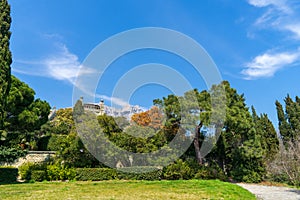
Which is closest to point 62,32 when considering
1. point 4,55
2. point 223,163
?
point 4,55

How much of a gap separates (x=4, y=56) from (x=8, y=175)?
5100 mm

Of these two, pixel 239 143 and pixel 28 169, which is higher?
pixel 239 143

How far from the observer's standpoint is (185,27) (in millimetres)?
11641

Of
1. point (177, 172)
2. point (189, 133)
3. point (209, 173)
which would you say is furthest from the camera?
point (189, 133)

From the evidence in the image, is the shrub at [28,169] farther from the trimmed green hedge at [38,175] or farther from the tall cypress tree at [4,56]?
the tall cypress tree at [4,56]

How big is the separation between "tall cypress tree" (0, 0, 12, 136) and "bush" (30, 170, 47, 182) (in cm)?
244

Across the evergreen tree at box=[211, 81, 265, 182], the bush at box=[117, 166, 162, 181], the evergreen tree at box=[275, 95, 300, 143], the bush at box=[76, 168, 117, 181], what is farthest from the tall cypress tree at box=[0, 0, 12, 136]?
the evergreen tree at box=[275, 95, 300, 143]

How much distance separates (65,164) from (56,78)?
4410 mm

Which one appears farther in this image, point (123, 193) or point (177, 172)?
point (177, 172)

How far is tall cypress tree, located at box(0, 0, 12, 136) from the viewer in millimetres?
9827

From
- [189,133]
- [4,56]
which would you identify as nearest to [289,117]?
[189,133]

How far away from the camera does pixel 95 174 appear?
472 inches

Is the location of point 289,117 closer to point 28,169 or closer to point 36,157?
point 36,157

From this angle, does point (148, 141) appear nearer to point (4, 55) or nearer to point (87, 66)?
point (87, 66)
